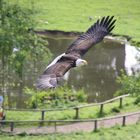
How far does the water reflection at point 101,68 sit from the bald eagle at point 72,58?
61.8 feet

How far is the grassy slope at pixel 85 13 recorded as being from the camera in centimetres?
4734

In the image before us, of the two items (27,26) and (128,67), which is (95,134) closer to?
(27,26)

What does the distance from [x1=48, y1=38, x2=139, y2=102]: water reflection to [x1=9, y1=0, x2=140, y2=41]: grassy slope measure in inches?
145

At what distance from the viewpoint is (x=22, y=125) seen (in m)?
20.6

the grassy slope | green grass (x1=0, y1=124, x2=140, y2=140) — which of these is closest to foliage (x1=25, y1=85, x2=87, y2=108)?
green grass (x1=0, y1=124, x2=140, y2=140)

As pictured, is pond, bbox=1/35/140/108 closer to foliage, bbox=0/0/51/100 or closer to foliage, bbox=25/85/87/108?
foliage, bbox=25/85/87/108

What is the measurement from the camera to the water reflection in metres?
30.8

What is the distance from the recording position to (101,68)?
3594cm

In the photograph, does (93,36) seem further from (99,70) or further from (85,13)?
(85,13)

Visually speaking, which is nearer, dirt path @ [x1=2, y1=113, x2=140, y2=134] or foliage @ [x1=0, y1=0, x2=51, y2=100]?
dirt path @ [x1=2, y1=113, x2=140, y2=134]

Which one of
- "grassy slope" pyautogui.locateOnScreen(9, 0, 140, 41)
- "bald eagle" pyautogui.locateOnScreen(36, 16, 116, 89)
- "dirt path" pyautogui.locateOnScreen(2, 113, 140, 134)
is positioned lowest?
"dirt path" pyautogui.locateOnScreen(2, 113, 140, 134)

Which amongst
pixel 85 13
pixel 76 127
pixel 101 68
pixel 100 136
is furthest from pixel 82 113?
pixel 85 13

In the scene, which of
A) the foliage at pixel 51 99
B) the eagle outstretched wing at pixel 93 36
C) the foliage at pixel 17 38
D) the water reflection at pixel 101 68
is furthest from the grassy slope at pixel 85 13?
the eagle outstretched wing at pixel 93 36

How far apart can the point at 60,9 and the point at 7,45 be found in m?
33.2
